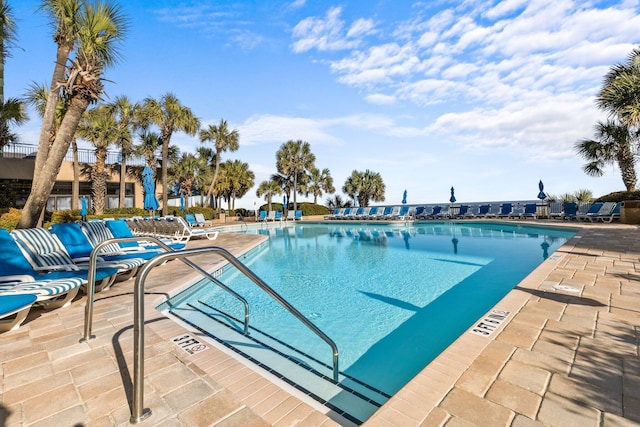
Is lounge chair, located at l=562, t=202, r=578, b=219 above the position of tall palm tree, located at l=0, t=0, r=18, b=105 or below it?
below

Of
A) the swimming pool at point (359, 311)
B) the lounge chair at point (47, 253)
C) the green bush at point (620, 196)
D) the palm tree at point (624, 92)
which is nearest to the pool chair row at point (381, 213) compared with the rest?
the green bush at point (620, 196)

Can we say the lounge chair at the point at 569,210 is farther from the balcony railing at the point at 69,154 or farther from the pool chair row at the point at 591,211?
the balcony railing at the point at 69,154

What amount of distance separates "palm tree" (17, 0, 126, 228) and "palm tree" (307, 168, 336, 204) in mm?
25202

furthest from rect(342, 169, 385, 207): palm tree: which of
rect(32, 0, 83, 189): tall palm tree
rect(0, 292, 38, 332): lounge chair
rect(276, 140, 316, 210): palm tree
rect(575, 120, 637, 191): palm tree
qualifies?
rect(0, 292, 38, 332): lounge chair

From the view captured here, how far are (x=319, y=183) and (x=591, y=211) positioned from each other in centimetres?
2296

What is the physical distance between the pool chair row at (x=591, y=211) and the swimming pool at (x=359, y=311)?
9.36 m

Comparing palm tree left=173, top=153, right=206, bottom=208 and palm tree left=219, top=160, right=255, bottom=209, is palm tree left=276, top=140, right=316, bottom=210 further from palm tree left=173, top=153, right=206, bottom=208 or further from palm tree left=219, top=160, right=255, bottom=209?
palm tree left=173, top=153, right=206, bottom=208

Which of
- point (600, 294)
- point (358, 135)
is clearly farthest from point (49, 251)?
point (358, 135)

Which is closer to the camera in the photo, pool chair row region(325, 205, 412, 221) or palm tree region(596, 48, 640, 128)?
palm tree region(596, 48, 640, 128)

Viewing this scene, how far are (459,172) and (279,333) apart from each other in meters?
26.1

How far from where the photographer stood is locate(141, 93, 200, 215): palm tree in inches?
786

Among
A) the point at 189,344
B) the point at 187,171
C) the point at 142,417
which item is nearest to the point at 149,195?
the point at 189,344

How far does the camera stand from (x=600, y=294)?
13.3 feet

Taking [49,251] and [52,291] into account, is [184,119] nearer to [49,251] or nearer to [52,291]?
[49,251]
